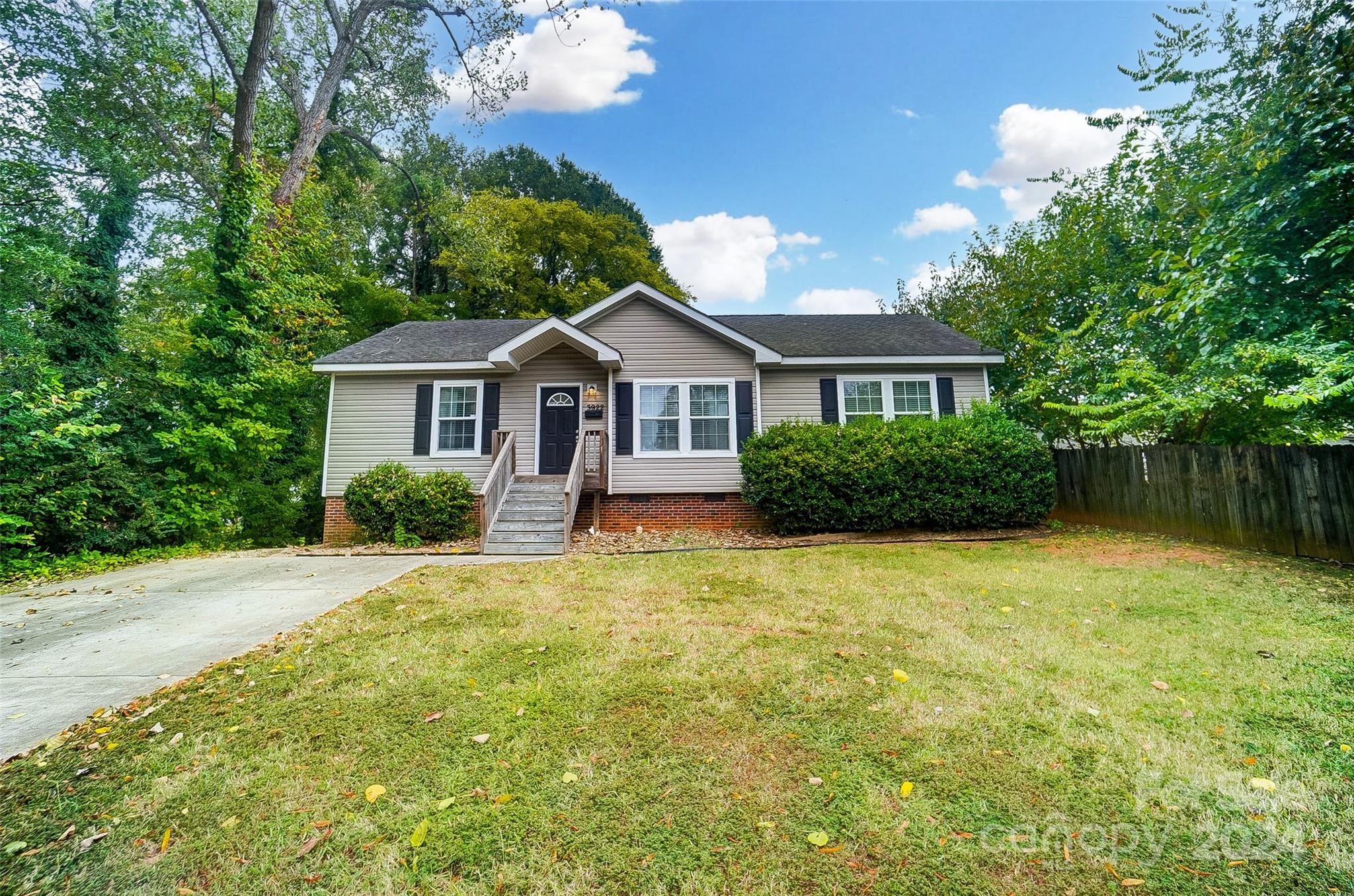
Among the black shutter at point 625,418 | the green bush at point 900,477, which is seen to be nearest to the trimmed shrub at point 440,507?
the black shutter at point 625,418

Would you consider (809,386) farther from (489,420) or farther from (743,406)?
(489,420)

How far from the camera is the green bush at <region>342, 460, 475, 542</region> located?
30.1 ft

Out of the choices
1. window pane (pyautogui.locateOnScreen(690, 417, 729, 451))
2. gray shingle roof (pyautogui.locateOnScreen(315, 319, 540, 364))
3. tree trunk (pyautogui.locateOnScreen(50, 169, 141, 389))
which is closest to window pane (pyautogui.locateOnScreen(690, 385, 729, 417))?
window pane (pyautogui.locateOnScreen(690, 417, 729, 451))

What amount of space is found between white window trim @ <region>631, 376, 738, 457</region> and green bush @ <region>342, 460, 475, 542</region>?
3447mm

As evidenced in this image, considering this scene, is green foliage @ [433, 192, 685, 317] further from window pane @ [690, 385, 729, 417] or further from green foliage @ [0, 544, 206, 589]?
green foliage @ [0, 544, 206, 589]

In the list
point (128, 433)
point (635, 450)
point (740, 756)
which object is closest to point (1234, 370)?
point (740, 756)

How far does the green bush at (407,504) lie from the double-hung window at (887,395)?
805 cm

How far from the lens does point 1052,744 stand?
259cm

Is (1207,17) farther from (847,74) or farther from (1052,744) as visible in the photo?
(1052,744)

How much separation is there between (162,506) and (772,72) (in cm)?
1672

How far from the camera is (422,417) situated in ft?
36.3

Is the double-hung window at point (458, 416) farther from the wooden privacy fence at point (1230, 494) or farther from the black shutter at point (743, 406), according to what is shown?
the wooden privacy fence at point (1230, 494)

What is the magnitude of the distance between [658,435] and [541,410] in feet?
8.56

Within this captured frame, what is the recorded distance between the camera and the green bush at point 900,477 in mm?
9133
